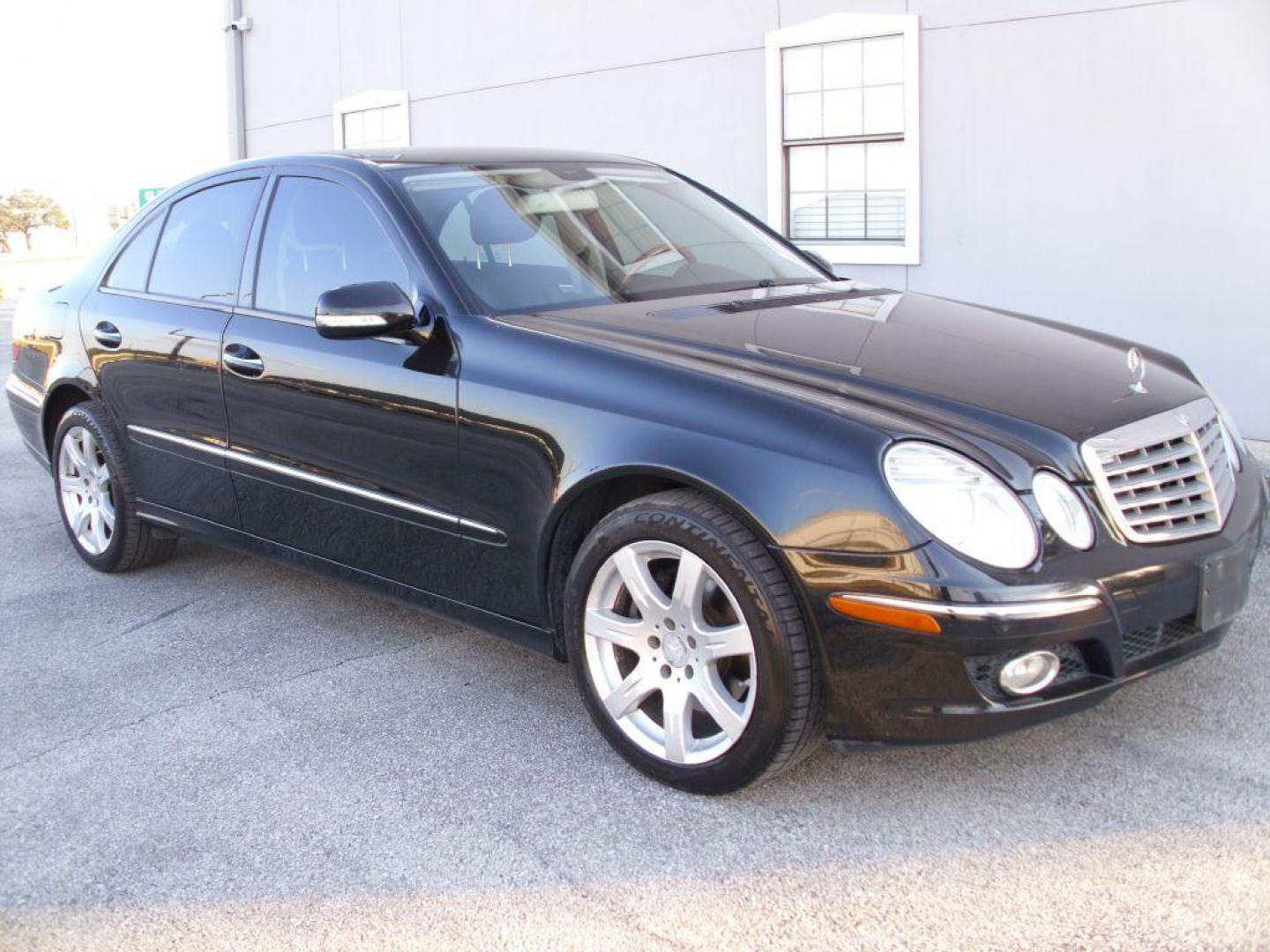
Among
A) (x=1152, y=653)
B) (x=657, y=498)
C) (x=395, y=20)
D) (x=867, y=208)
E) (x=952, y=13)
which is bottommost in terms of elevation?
(x=1152, y=653)

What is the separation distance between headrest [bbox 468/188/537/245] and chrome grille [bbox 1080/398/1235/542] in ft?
5.92

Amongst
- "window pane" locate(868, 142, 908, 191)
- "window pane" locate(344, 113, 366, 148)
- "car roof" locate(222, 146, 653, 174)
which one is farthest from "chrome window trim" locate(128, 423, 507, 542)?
"window pane" locate(344, 113, 366, 148)

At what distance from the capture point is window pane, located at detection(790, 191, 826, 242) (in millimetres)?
9227

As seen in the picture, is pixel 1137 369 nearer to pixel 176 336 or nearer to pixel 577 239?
pixel 577 239

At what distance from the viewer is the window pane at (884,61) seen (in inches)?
336

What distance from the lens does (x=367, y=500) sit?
395cm

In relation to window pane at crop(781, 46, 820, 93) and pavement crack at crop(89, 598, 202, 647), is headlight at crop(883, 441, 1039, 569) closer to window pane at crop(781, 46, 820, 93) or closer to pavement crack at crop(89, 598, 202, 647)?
pavement crack at crop(89, 598, 202, 647)

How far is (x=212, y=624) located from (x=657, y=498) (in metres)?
2.17

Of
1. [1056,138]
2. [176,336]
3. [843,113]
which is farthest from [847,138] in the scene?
[176,336]

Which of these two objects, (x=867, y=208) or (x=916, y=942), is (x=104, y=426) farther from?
(x=867, y=208)

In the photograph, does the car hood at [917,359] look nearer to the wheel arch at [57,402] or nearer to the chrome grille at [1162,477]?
the chrome grille at [1162,477]

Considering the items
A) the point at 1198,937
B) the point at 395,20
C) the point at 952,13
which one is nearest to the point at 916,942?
the point at 1198,937

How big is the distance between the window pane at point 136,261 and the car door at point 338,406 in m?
0.78

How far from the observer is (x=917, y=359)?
348 centimetres
